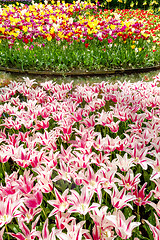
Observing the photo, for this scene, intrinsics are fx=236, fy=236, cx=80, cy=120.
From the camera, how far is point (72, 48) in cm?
595

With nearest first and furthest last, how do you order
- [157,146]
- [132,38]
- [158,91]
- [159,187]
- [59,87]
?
[159,187], [157,146], [158,91], [59,87], [132,38]

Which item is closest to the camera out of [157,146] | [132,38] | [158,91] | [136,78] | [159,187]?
[159,187]

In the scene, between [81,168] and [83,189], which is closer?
[83,189]

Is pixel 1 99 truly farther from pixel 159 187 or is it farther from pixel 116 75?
pixel 116 75

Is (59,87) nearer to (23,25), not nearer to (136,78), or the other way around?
(136,78)

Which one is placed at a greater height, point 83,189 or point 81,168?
point 83,189

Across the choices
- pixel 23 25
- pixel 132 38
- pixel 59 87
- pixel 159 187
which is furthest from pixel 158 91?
pixel 23 25

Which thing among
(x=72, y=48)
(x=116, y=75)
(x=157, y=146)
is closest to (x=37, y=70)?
(x=72, y=48)

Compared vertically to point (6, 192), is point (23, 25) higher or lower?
higher

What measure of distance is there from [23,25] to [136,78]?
325cm

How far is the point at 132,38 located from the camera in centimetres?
581

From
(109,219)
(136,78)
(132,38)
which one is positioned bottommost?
(136,78)

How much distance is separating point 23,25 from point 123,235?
612cm

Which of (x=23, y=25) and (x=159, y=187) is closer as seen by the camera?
(x=159, y=187)
